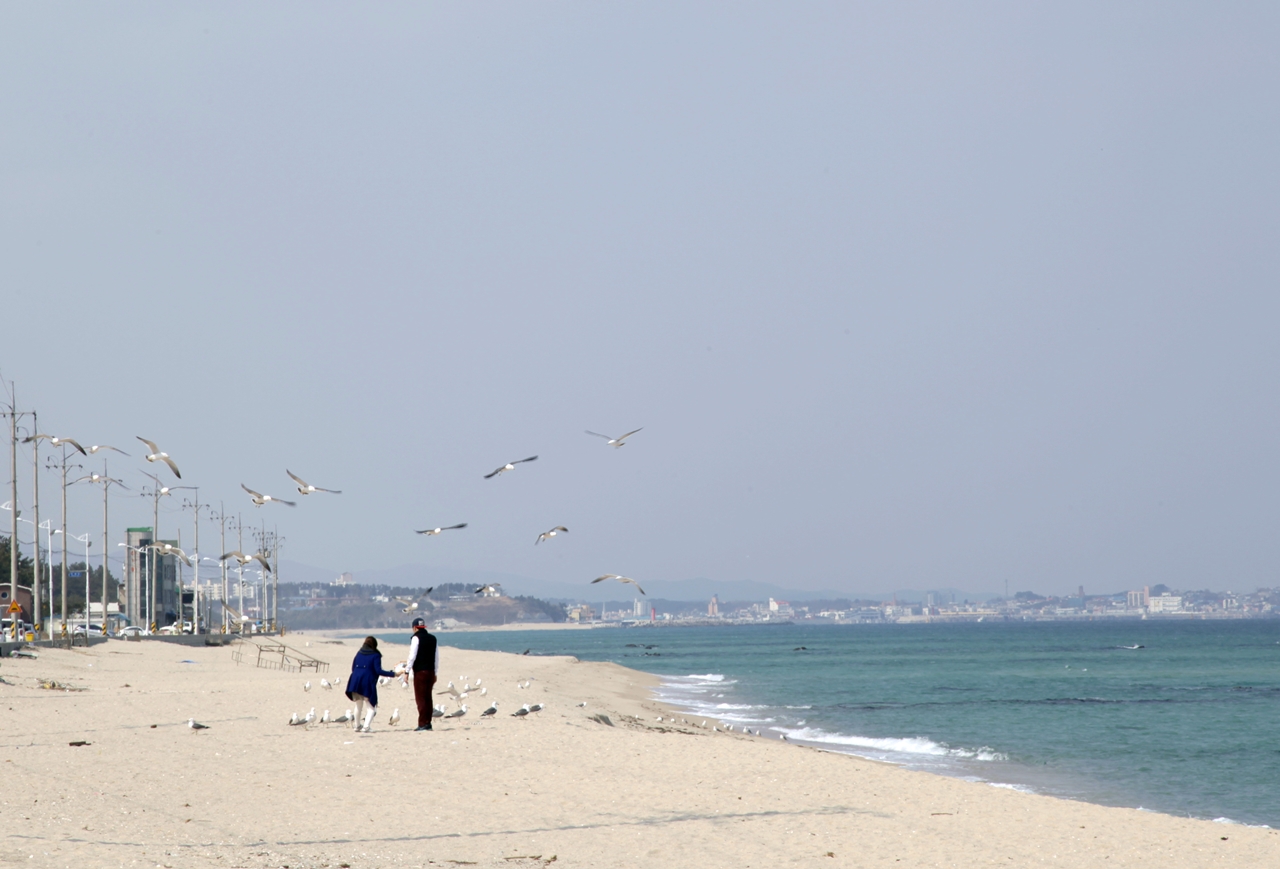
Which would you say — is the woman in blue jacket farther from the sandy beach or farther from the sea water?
the sea water

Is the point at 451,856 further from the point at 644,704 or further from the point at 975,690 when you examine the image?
the point at 975,690

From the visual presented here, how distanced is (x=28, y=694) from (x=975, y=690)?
3736 centimetres

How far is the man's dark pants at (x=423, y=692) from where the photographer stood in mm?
18250

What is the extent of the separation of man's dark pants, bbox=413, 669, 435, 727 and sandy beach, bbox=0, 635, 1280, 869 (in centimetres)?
54

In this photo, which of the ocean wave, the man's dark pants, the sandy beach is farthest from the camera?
the ocean wave

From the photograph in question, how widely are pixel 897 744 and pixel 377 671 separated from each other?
48.4 feet

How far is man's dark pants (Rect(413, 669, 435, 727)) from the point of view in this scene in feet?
59.9

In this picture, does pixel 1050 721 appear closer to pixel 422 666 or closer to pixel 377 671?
pixel 422 666

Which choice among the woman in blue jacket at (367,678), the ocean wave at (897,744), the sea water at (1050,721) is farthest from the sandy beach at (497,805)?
the ocean wave at (897,744)

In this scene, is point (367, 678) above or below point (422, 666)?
below

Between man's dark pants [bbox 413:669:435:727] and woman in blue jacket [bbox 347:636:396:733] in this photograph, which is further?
man's dark pants [bbox 413:669:435:727]

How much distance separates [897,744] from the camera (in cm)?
2872

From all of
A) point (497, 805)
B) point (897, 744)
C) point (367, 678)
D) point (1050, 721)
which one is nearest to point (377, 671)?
point (367, 678)

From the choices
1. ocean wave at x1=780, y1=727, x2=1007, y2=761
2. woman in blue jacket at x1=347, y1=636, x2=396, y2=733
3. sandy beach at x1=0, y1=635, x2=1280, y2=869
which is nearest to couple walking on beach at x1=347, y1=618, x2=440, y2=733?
woman in blue jacket at x1=347, y1=636, x2=396, y2=733
